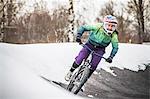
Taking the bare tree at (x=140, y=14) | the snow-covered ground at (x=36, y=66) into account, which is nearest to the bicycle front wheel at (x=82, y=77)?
the snow-covered ground at (x=36, y=66)

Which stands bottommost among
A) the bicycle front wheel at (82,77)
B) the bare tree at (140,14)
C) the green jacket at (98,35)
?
the bicycle front wheel at (82,77)

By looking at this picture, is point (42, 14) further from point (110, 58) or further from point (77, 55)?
point (110, 58)

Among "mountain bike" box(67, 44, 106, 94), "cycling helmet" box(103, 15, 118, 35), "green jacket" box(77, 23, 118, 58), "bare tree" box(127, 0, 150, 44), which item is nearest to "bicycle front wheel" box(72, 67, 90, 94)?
"mountain bike" box(67, 44, 106, 94)

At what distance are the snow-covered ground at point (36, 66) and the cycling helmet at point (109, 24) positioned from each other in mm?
159

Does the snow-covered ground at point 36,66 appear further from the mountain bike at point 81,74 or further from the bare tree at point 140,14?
the bare tree at point 140,14

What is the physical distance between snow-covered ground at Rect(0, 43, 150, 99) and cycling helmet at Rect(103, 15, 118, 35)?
16 cm

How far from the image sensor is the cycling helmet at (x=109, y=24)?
3441 mm

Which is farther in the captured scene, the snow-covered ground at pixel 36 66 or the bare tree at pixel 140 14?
the bare tree at pixel 140 14

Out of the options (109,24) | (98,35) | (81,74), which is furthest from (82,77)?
(109,24)

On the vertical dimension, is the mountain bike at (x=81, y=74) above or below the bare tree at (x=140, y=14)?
below

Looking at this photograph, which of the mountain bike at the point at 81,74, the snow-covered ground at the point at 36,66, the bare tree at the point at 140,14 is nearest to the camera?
the snow-covered ground at the point at 36,66

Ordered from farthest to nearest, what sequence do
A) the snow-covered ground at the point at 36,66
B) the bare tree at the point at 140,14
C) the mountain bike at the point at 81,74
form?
the bare tree at the point at 140,14 → the mountain bike at the point at 81,74 → the snow-covered ground at the point at 36,66

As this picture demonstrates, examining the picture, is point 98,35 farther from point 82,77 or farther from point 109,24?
point 82,77

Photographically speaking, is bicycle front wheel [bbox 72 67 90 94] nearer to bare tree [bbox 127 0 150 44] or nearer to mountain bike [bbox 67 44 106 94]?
mountain bike [bbox 67 44 106 94]
